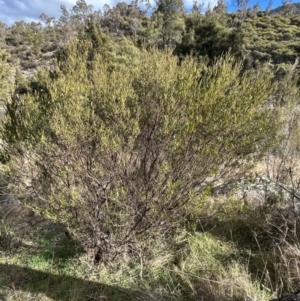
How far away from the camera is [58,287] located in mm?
2857

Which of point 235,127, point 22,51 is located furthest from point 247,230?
point 22,51

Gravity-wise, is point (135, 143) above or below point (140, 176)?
above

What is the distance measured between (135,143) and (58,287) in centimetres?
173

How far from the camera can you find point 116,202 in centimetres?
279

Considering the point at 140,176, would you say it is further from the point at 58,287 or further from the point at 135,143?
the point at 58,287

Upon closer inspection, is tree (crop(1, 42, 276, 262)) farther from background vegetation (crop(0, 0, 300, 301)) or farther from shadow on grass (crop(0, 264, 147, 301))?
shadow on grass (crop(0, 264, 147, 301))

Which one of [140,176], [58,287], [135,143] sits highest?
[135,143]

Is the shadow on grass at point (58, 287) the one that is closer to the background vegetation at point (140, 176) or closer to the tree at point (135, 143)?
the background vegetation at point (140, 176)

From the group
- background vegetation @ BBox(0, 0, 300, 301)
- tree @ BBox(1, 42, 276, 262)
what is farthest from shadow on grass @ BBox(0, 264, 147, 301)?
tree @ BBox(1, 42, 276, 262)

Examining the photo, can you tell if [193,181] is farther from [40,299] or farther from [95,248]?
[40,299]

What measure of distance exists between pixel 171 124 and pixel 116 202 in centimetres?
98

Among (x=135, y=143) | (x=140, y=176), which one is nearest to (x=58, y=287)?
(x=140, y=176)

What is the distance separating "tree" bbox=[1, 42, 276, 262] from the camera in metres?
2.64

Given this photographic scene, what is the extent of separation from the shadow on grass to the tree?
1.33ft
